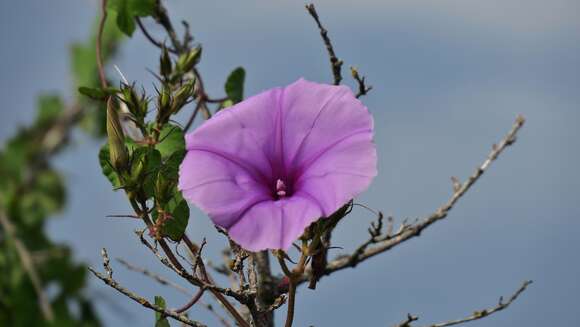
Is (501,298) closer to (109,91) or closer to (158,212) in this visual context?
(158,212)

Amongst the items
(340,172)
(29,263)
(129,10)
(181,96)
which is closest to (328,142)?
(340,172)

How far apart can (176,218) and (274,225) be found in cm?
26

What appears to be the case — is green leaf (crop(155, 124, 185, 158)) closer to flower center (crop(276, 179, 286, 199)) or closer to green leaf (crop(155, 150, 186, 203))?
green leaf (crop(155, 150, 186, 203))

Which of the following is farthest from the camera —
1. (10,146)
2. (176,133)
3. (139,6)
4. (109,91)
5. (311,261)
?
(10,146)

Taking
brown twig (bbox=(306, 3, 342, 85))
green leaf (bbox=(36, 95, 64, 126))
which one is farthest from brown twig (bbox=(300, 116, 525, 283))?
green leaf (bbox=(36, 95, 64, 126))

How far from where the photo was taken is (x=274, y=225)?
812mm

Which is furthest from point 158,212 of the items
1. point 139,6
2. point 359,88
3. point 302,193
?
point 139,6

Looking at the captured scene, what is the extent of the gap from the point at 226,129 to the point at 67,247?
349 cm

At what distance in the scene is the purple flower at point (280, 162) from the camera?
0.81m

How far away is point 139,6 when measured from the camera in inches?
58.4

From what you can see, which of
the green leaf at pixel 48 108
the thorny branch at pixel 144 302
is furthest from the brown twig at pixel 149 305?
the green leaf at pixel 48 108

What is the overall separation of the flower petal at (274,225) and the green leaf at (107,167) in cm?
32

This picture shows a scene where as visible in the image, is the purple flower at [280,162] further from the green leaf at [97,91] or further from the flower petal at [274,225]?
the green leaf at [97,91]

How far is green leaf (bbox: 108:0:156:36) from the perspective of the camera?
1.46 meters
